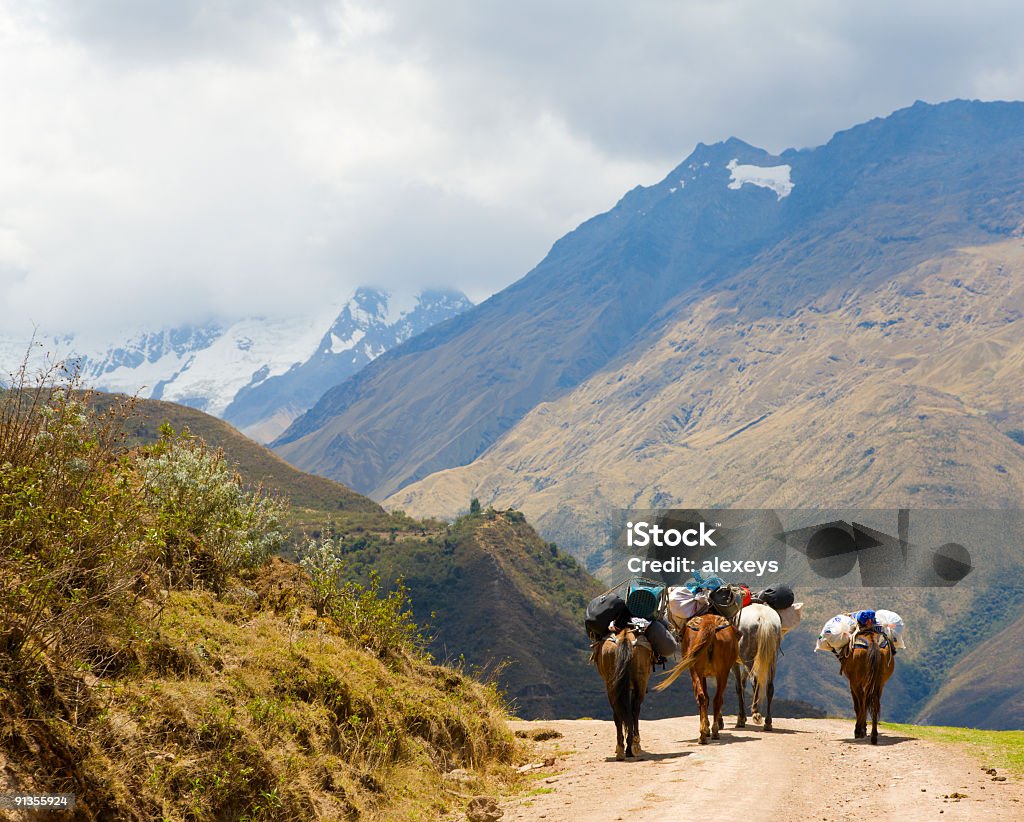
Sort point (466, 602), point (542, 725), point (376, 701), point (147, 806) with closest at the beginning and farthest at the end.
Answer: point (147, 806), point (376, 701), point (542, 725), point (466, 602)

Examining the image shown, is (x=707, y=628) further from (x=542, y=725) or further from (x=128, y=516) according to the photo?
(x=128, y=516)

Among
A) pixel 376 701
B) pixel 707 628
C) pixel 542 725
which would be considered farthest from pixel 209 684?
pixel 542 725

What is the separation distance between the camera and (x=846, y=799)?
1316 cm

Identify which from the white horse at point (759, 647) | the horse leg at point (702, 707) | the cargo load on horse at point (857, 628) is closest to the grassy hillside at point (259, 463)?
the white horse at point (759, 647)

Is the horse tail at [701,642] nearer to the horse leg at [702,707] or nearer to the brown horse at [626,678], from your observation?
the horse leg at [702,707]

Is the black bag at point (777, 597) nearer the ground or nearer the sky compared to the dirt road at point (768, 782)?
nearer the sky

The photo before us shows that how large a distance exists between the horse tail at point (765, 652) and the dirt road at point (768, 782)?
1.97 m

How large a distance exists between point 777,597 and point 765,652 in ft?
8.14

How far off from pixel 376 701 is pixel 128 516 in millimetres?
4913

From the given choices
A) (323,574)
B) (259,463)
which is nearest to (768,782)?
(323,574)

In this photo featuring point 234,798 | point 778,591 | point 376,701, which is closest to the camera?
point 234,798

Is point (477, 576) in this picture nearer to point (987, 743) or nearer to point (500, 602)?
point (500, 602)

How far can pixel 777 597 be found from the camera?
2423 cm

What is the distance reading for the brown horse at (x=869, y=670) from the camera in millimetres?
19031
